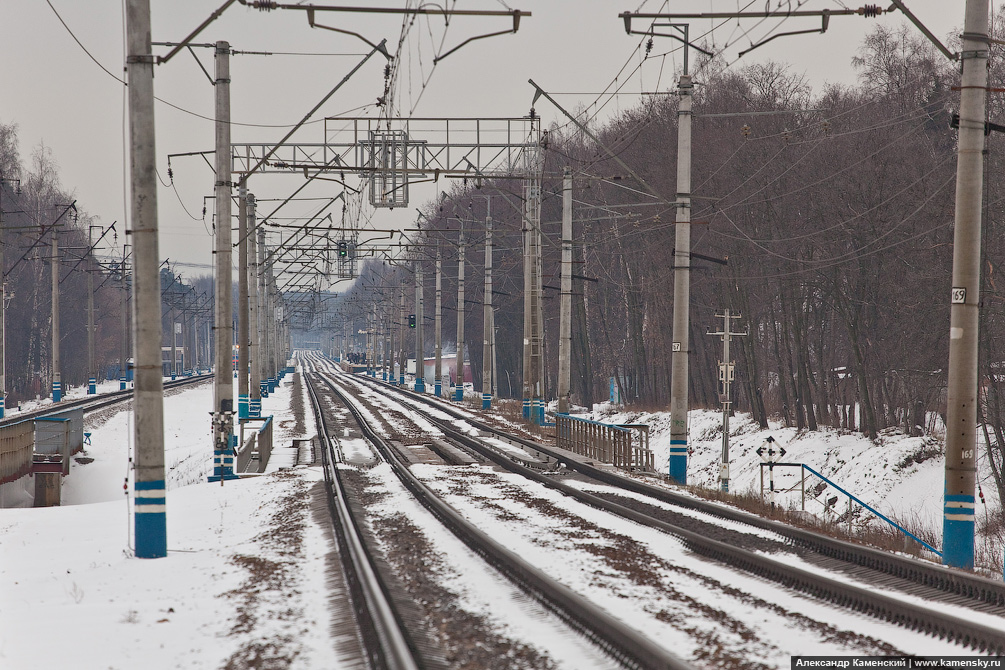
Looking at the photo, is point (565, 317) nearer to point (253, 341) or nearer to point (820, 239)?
point (820, 239)

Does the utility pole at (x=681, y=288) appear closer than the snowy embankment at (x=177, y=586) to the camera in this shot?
No

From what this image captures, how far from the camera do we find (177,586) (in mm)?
10305

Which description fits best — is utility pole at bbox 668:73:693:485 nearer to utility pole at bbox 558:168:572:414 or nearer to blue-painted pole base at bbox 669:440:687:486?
blue-painted pole base at bbox 669:440:687:486

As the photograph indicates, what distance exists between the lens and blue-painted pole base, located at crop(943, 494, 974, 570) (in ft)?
41.1

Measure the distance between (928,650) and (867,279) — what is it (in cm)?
2399

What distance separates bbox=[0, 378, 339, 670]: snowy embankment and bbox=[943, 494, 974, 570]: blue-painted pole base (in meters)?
8.42

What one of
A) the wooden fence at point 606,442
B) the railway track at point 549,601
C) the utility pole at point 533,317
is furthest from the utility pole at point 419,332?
the railway track at point 549,601

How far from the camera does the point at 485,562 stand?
1112 cm

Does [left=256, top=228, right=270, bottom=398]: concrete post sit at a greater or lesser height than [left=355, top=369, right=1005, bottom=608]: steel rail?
greater

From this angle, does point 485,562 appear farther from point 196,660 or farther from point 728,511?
point 728,511

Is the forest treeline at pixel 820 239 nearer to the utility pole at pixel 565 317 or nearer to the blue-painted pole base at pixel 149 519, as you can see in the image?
the utility pole at pixel 565 317

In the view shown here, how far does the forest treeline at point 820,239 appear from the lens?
24828 millimetres

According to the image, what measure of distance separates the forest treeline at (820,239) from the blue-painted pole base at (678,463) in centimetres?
422

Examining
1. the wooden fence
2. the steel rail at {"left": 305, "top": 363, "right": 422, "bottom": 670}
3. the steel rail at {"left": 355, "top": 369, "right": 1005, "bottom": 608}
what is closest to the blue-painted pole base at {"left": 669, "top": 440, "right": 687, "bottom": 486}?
the wooden fence
